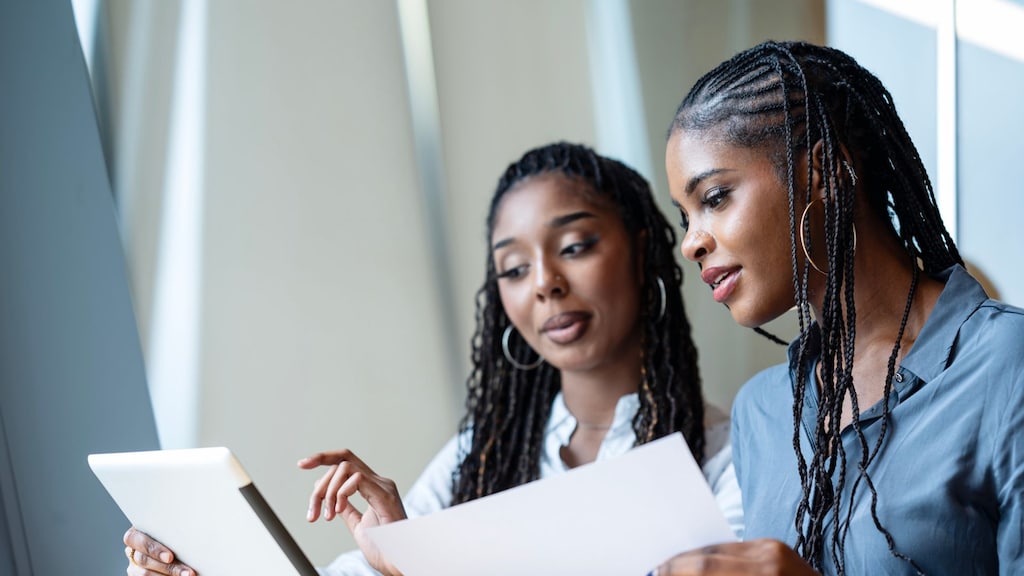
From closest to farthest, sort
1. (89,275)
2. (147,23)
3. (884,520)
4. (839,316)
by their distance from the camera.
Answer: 1. (884,520)
2. (839,316)
3. (89,275)
4. (147,23)

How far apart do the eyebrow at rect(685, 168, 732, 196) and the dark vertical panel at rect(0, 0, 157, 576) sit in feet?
3.90

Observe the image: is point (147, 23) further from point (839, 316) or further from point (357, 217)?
point (839, 316)

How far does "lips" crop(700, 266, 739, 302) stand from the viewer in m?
1.11

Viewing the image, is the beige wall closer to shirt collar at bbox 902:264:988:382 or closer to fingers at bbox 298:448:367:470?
fingers at bbox 298:448:367:470

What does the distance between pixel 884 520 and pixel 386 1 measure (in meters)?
1.86

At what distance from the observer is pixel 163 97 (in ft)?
6.49

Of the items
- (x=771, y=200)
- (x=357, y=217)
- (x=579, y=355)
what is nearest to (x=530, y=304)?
(x=579, y=355)

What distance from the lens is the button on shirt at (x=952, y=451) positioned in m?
0.94

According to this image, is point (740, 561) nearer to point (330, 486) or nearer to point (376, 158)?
point (330, 486)

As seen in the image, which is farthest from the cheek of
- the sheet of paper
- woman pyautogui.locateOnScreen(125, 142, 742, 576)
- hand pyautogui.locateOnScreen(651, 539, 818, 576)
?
hand pyautogui.locateOnScreen(651, 539, 818, 576)

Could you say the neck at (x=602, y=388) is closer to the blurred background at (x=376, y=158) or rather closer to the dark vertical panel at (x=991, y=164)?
the blurred background at (x=376, y=158)

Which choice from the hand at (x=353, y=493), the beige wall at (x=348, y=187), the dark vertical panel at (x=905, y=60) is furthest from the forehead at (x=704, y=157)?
the beige wall at (x=348, y=187)

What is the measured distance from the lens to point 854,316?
3.56 feet

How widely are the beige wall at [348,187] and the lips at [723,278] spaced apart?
1.20 metres
